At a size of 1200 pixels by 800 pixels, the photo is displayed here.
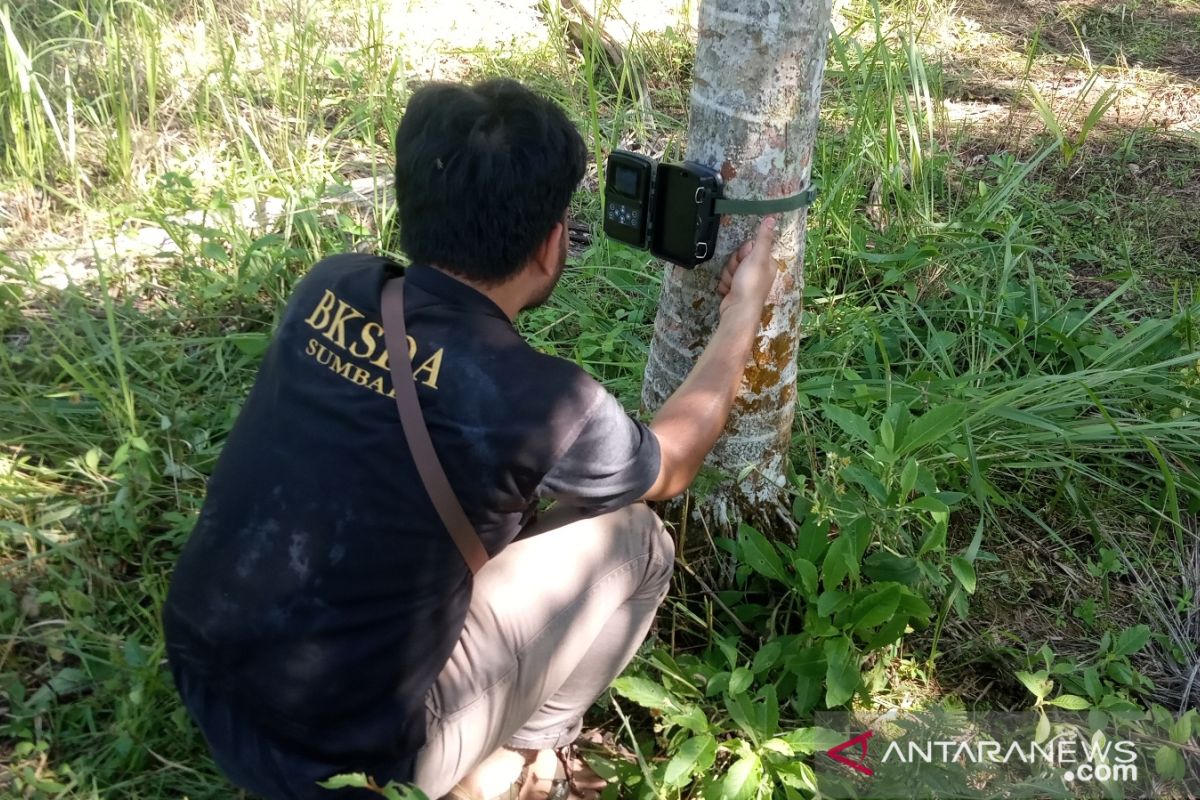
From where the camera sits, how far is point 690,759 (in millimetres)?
1756

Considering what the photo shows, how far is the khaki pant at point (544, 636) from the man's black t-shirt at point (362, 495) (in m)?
0.11

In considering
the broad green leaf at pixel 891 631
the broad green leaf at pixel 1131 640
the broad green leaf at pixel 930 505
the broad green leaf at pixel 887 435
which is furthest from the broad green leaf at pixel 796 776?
the broad green leaf at pixel 1131 640

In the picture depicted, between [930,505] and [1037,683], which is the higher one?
[930,505]

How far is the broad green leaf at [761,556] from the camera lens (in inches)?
82.5

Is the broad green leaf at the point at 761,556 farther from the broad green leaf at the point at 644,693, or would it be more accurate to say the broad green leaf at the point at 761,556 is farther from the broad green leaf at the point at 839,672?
the broad green leaf at the point at 644,693

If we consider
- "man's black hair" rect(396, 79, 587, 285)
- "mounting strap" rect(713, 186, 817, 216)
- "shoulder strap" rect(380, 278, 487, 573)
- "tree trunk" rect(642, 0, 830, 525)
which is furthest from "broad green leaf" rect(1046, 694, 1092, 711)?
"man's black hair" rect(396, 79, 587, 285)

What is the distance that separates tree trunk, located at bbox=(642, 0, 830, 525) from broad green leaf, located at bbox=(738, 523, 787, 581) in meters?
0.15

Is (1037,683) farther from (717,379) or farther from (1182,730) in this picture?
(717,379)

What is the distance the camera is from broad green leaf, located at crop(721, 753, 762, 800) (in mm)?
1707

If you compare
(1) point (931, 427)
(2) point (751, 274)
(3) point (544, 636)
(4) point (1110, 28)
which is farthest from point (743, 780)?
(4) point (1110, 28)

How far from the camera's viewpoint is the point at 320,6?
4289mm

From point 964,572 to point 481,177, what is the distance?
4.08 ft

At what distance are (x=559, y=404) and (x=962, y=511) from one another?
4.86ft

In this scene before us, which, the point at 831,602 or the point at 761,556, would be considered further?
the point at 761,556
